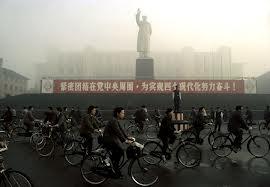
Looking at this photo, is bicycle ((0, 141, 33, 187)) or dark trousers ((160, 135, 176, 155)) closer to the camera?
bicycle ((0, 141, 33, 187))

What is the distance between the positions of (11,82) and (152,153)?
264 ft

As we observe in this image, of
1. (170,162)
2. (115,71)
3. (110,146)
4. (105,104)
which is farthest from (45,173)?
(115,71)

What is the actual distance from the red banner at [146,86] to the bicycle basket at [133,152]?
28641mm

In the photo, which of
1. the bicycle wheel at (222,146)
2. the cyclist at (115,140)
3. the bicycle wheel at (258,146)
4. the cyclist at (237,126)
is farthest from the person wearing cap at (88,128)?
the bicycle wheel at (258,146)

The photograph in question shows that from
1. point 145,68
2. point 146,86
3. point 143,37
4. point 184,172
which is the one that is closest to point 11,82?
point 143,37

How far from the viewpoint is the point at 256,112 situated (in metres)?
31.2

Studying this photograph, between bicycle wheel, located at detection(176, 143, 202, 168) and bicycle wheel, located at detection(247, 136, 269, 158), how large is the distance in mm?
2340

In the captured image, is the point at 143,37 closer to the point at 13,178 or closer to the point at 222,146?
the point at 222,146

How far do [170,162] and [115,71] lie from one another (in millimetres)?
57156

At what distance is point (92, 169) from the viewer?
6.75m

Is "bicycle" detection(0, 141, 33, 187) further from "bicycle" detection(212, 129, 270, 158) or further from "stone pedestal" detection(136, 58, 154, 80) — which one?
"stone pedestal" detection(136, 58, 154, 80)

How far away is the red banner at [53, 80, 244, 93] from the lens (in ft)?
116

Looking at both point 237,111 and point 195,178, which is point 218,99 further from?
point 195,178

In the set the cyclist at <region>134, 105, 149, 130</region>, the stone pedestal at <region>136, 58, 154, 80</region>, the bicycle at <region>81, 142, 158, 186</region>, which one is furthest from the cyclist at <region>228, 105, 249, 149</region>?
the stone pedestal at <region>136, 58, 154, 80</region>
